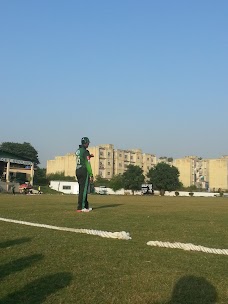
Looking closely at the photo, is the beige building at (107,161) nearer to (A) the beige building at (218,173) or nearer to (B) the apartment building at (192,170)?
(B) the apartment building at (192,170)

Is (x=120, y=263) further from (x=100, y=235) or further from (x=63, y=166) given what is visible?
(x=63, y=166)

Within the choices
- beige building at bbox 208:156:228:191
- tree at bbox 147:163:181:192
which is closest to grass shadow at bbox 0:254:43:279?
tree at bbox 147:163:181:192

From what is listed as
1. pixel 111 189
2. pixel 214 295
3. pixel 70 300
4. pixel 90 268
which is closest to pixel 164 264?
pixel 90 268

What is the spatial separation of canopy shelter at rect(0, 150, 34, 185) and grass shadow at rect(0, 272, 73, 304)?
81.3 meters

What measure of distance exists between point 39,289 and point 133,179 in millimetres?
111699

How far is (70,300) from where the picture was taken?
4004 millimetres

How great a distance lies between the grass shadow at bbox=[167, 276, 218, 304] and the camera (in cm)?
405

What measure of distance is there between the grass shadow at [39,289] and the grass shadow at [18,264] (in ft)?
1.92

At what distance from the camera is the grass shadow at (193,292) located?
405 centimetres

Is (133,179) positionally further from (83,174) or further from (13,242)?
(13,242)

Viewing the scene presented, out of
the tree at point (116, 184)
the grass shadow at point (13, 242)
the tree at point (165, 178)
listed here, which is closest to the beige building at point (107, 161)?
the tree at point (116, 184)

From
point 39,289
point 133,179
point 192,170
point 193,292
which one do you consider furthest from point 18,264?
point 192,170

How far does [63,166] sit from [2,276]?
560ft

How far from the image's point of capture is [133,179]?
116 m
